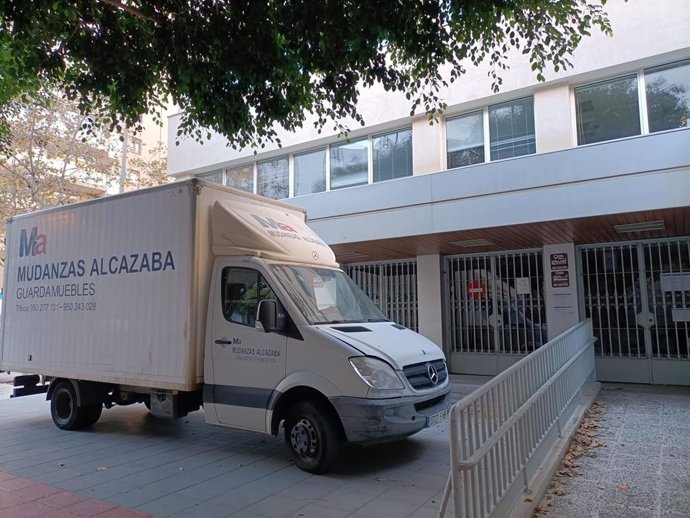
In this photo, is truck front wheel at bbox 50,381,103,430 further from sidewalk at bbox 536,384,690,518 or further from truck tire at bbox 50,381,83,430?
sidewalk at bbox 536,384,690,518

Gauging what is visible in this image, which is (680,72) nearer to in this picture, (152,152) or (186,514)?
(186,514)

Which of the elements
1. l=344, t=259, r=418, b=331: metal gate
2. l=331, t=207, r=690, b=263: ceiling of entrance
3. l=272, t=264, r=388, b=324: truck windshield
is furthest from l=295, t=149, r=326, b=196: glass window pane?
l=272, t=264, r=388, b=324: truck windshield

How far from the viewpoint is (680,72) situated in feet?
29.1

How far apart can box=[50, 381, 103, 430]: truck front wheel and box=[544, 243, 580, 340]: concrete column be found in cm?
865

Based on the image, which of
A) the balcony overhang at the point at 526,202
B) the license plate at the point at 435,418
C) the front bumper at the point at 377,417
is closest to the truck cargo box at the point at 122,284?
the front bumper at the point at 377,417

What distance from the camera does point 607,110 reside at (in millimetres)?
9469

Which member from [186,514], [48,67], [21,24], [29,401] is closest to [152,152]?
[29,401]

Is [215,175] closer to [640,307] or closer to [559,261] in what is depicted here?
[559,261]

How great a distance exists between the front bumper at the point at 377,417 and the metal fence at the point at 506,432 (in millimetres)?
1220

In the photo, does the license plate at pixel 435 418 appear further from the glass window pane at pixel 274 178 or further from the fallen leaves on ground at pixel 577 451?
the glass window pane at pixel 274 178

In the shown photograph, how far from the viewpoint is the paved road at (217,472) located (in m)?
4.55

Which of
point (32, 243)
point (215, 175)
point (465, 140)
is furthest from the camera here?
point (215, 175)

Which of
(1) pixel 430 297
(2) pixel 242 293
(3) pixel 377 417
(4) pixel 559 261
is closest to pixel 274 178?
(1) pixel 430 297

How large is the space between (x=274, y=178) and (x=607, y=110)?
819cm
